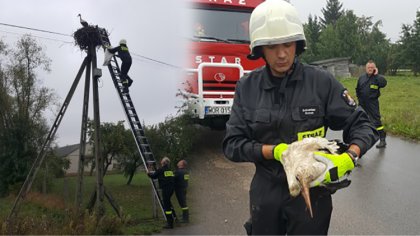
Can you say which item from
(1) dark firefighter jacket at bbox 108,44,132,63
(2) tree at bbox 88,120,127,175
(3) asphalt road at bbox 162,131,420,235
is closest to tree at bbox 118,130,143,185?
(2) tree at bbox 88,120,127,175

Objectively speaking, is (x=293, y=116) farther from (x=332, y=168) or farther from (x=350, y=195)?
(x=350, y=195)

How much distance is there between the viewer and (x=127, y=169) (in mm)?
13203

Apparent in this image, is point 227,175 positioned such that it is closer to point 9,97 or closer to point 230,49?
point 230,49

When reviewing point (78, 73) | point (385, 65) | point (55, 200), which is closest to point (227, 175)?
point (78, 73)

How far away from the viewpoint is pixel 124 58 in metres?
10.5

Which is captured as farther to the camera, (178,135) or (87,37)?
(87,37)

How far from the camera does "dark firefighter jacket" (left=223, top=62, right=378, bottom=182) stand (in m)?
2.02

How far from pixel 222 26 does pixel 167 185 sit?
317cm

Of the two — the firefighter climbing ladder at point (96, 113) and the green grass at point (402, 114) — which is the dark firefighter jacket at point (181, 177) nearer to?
the firefighter climbing ladder at point (96, 113)

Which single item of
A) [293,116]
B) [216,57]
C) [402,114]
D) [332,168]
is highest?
[216,57]

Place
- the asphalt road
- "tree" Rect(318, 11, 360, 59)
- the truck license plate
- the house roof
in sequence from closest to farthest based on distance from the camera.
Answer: the asphalt road
the truck license plate
the house roof
"tree" Rect(318, 11, 360, 59)

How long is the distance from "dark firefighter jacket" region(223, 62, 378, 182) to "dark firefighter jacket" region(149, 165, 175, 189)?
16.1 ft

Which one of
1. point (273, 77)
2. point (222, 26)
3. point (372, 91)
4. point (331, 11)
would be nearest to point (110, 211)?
point (222, 26)

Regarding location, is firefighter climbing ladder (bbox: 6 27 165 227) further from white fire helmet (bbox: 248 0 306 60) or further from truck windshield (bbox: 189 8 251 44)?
white fire helmet (bbox: 248 0 306 60)
